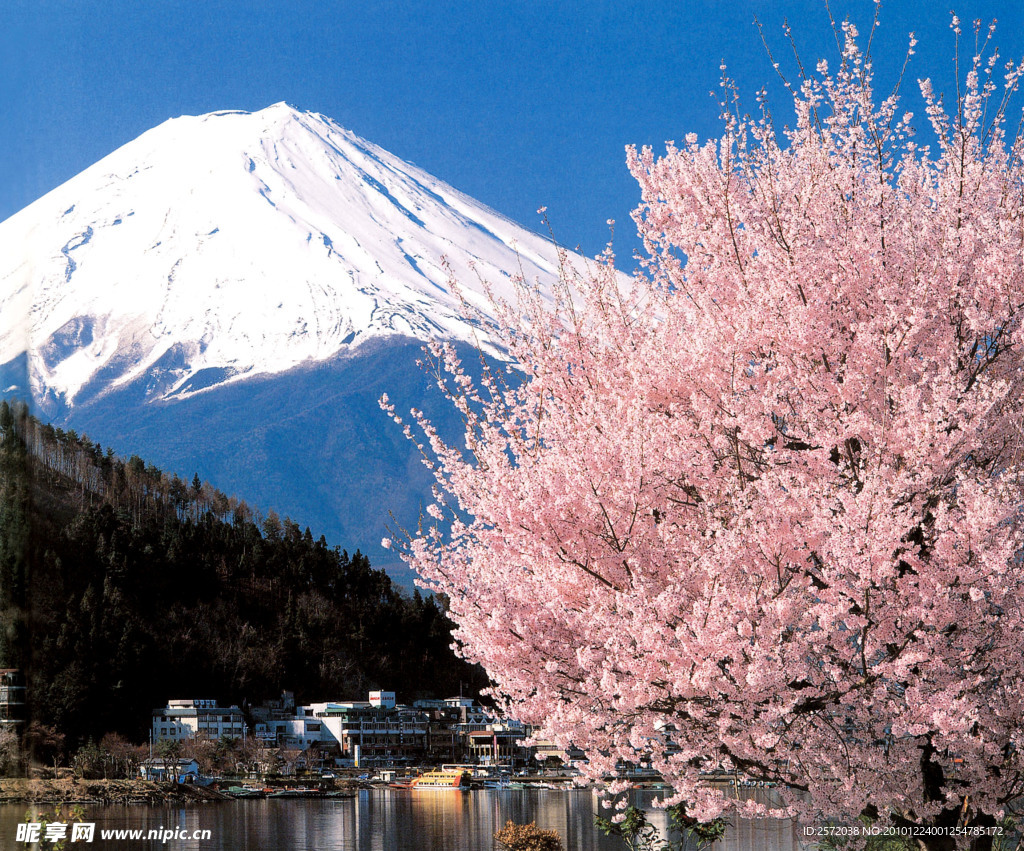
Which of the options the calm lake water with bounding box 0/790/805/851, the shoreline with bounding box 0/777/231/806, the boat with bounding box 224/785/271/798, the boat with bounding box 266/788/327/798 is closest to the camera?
the calm lake water with bounding box 0/790/805/851

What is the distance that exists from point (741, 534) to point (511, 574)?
66.3 inches

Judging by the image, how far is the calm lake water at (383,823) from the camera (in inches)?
1409

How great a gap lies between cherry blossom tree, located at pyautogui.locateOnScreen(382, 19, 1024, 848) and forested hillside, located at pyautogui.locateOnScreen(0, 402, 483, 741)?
59.2 m

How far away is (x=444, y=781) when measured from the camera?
70.6m

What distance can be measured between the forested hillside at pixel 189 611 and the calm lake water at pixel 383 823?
Result: 15.1m

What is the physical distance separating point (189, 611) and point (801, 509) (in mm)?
83590

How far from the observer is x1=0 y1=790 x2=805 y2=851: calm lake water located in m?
35.8

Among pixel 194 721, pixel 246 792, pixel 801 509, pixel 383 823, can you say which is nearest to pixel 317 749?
pixel 194 721

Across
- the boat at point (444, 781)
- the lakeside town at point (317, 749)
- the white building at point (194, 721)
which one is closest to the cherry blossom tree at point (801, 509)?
the lakeside town at point (317, 749)

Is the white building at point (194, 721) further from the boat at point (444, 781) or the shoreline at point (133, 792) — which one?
the boat at point (444, 781)

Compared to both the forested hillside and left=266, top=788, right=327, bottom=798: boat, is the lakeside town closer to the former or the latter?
left=266, top=788, right=327, bottom=798: boat

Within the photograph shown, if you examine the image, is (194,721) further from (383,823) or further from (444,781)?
(383,823)

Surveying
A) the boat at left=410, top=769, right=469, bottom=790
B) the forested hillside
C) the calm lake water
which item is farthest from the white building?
the boat at left=410, top=769, right=469, bottom=790

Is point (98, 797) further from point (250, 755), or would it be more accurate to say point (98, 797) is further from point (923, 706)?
point (923, 706)
